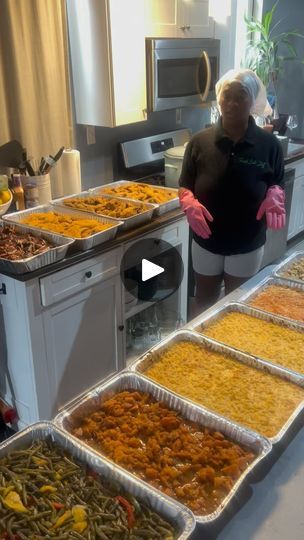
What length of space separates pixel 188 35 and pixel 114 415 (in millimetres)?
2462

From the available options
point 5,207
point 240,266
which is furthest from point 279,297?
point 5,207

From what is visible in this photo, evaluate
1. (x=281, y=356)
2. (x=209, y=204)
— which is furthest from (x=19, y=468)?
(x=209, y=204)

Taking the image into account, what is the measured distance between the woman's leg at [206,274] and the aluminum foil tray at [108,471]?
1.35m

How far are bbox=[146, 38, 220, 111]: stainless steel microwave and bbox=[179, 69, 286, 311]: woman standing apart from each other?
736 mm

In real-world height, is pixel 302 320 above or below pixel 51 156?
below

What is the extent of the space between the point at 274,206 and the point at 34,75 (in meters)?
1.35

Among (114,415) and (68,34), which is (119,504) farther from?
(68,34)

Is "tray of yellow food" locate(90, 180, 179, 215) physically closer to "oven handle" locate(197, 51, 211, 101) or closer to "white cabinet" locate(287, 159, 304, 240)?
"oven handle" locate(197, 51, 211, 101)

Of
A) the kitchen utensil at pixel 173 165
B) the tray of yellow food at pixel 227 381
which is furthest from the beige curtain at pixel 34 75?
the tray of yellow food at pixel 227 381

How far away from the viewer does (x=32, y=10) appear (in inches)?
91.2

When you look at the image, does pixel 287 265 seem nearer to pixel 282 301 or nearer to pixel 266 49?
pixel 282 301

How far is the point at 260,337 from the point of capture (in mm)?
1493
